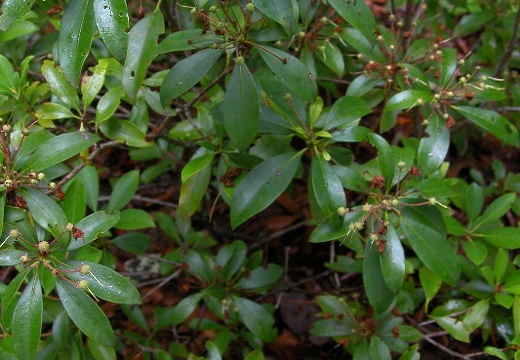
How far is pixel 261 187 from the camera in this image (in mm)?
1624

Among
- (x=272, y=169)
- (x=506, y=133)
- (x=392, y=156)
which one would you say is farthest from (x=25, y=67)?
(x=506, y=133)

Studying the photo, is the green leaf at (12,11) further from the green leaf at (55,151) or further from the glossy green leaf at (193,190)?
the glossy green leaf at (193,190)

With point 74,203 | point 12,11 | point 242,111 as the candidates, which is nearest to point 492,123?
point 242,111

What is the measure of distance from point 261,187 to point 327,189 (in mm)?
208

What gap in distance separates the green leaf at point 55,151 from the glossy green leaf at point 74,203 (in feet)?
0.48

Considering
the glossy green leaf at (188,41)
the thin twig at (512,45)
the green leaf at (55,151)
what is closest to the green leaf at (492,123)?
the thin twig at (512,45)

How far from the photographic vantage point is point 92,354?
1.82m

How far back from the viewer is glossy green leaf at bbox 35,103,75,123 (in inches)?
69.2

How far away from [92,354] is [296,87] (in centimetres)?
118

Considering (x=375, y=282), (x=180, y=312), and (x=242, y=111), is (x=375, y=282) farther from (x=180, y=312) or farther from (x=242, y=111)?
(x=180, y=312)

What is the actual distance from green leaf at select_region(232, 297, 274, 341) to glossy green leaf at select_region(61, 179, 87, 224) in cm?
82

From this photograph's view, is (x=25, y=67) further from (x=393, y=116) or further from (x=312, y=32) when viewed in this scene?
(x=393, y=116)

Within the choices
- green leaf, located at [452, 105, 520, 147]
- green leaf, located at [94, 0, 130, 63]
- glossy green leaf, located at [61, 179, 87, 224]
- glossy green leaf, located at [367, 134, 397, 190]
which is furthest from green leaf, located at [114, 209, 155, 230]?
green leaf, located at [452, 105, 520, 147]

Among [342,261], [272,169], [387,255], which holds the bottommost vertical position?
[342,261]
